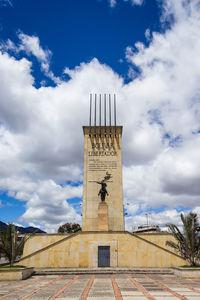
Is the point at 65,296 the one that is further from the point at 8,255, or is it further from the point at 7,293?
the point at 8,255

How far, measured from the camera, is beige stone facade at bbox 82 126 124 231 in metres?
30.2

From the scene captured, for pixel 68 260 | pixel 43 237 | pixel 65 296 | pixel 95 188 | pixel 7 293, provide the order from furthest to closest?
pixel 95 188
pixel 43 237
pixel 68 260
pixel 7 293
pixel 65 296

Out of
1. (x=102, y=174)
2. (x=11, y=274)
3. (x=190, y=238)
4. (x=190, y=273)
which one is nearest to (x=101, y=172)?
(x=102, y=174)

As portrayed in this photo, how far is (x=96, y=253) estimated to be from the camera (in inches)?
858

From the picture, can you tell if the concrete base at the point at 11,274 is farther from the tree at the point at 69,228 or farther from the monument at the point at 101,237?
the tree at the point at 69,228

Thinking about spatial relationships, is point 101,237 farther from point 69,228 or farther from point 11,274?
point 69,228

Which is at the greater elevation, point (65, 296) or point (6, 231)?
point (6, 231)

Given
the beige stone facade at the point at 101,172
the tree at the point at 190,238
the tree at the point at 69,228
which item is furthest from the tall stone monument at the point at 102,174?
the tree at the point at 69,228

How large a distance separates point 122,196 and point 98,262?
11.0 meters

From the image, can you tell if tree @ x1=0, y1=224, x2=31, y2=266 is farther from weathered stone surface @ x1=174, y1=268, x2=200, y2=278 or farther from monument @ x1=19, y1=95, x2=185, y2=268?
weathered stone surface @ x1=174, y1=268, x2=200, y2=278

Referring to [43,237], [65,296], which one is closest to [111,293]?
[65,296]

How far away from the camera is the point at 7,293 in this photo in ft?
35.2

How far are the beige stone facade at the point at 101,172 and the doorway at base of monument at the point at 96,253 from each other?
729cm

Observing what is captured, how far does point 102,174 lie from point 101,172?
32 centimetres
